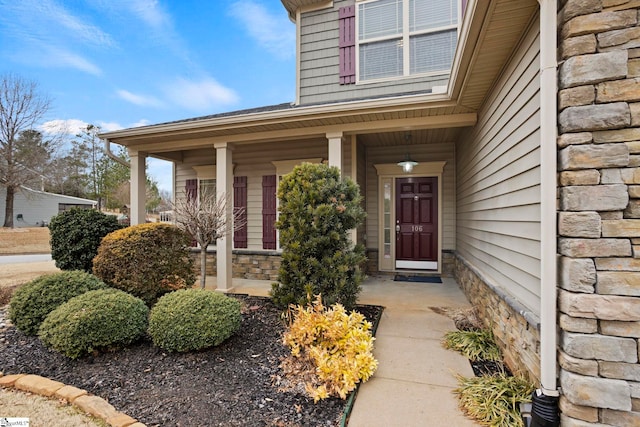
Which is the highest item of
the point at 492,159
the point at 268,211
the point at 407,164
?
the point at 407,164

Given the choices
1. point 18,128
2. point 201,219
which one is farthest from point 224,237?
point 18,128

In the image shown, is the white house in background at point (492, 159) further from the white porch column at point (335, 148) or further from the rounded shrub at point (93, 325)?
the rounded shrub at point (93, 325)

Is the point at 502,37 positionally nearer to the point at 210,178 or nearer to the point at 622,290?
the point at 622,290

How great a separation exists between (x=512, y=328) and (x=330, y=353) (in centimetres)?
141

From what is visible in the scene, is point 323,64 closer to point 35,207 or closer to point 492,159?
point 492,159

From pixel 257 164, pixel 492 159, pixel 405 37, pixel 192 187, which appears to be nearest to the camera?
pixel 492 159

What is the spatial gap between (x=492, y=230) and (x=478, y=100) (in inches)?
60.8

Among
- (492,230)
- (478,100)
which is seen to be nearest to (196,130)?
(478,100)

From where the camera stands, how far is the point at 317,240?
3203 millimetres

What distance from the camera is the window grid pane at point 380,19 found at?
527 cm

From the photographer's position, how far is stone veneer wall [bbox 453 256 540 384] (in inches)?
77.2

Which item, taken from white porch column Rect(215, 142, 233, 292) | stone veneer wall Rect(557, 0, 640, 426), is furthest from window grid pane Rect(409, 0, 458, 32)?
stone veneer wall Rect(557, 0, 640, 426)

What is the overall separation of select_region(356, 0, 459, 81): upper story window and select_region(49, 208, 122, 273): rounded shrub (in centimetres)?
496

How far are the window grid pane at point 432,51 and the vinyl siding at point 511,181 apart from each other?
1.77m
